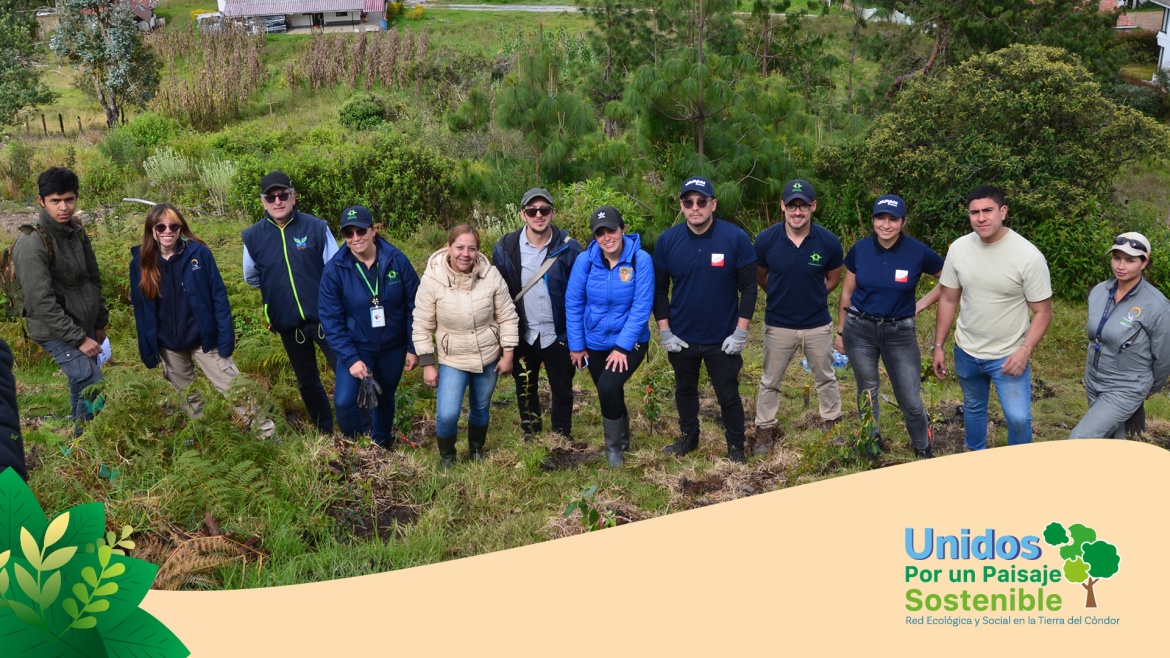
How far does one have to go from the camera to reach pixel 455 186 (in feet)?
35.6

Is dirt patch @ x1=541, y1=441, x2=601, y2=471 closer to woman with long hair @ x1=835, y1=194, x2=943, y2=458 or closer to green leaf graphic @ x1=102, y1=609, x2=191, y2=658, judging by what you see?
woman with long hair @ x1=835, y1=194, x2=943, y2=458

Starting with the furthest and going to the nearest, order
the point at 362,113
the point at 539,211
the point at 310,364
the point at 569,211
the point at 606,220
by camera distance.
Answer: the point at 362,113 < the point at 569,211 < the point at 310,364 < the point at 539,211 < the point at 606,220

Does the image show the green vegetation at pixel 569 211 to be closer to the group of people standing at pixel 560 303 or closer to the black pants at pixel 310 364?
the black pants at pixel 310 364

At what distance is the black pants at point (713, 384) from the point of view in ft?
17.4

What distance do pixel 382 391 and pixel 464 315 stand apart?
2.58 ft

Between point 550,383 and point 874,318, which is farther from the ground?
point 874,318

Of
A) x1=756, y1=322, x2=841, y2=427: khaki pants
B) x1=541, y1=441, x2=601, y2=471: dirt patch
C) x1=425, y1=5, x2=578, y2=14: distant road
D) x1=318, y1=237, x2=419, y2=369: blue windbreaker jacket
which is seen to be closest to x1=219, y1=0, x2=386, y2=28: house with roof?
x1=425, y1=5, x2=578, y2=14: distant road

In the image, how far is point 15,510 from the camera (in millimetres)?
2186

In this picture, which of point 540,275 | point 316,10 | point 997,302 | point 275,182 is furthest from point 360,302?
point 316,10

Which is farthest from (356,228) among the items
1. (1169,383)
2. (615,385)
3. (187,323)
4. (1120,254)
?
(1169,383)

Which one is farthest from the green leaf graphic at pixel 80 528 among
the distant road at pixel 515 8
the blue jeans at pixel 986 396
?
the distant road at pixel 515 8

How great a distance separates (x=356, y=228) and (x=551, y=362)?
4.67 feet

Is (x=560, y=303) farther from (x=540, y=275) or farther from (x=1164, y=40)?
(x=1164, y=40)

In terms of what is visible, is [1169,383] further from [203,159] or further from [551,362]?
[203,159]
